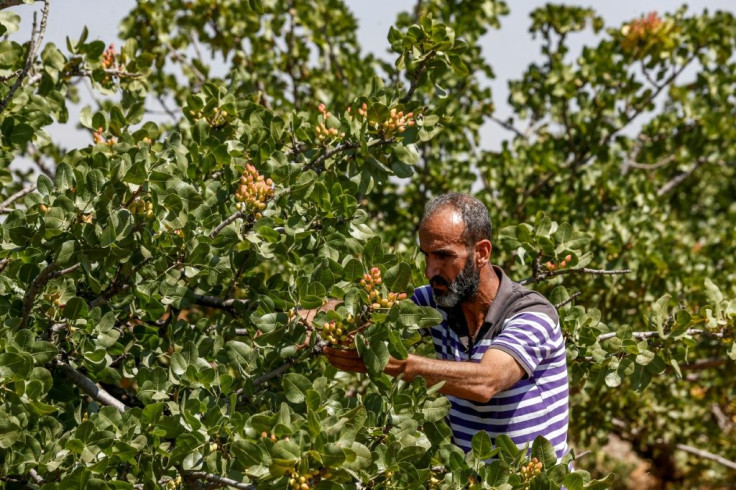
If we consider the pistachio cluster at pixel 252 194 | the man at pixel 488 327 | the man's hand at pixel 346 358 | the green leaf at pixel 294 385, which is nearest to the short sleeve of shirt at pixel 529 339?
the man at pixel 488 327

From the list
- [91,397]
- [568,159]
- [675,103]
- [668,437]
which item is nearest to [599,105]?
[568,159]

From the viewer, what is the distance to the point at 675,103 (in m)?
6.39

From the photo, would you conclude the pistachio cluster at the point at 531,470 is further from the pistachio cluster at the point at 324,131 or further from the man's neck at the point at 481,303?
the pistachio cluster at the point at 324,131

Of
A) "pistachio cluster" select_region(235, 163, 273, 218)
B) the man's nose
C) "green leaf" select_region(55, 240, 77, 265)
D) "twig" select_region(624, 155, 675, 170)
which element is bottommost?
"green leaf" select_region(55, 240, 77, 265)

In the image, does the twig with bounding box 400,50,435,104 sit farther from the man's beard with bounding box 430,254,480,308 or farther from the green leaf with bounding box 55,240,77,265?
the green leaf with bounding box 55,240,77,265

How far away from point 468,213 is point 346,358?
2.64 ft

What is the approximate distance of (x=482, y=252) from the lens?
9.30 ft

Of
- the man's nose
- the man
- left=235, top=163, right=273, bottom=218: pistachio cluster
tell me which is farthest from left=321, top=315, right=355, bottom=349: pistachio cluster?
the man's nose

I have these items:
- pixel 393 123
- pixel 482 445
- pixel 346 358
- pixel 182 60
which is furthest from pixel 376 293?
pixel 182 60

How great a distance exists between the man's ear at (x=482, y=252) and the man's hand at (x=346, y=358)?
722 millimetres

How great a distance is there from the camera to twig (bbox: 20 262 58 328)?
7.54 ft

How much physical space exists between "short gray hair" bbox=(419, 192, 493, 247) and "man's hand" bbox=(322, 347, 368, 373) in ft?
2.21

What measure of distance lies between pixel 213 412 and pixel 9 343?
1.77 feet

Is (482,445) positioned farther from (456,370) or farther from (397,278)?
(397,278)
